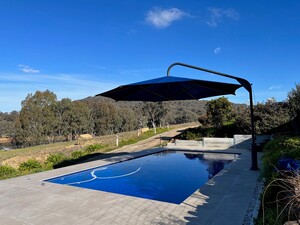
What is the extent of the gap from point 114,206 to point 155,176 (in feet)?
13.8

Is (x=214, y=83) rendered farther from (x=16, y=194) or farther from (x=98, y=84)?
(x=98, y=84)

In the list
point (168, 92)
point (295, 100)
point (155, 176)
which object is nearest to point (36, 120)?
point (168, 92)

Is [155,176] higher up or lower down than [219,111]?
lower down

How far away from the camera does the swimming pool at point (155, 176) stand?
7008 mm

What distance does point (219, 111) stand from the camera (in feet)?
67.1

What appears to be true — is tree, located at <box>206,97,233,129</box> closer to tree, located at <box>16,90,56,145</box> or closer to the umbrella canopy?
the umbrella canopy

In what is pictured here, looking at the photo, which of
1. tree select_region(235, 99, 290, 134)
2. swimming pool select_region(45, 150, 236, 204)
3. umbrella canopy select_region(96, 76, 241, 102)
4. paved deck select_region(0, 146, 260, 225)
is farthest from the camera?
tree select_region(235, 99, 290, 134)

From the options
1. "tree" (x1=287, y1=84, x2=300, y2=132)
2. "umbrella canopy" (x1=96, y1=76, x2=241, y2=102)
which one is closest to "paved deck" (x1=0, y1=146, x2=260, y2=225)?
"umbrella canopy" (x1=96, y1=76, x2=241, y2=102)

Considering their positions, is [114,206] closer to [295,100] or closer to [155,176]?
[155,176]

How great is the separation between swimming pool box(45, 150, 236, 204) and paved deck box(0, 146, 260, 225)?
933 millimetres

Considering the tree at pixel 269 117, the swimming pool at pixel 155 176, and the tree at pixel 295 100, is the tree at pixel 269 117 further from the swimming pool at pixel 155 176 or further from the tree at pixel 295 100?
the swimming pool at pixel 155 176

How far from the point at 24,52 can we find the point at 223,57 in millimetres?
18102

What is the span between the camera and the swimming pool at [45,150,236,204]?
701cm

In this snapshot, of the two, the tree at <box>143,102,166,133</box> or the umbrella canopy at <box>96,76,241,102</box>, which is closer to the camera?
the umbrella canopy at <box>96,76,241,102</box>
